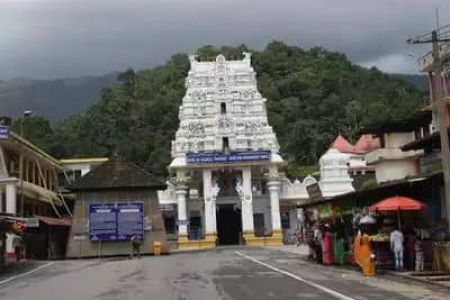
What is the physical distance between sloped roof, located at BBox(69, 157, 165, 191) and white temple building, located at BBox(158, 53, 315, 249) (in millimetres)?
15202

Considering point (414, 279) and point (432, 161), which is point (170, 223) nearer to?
point (432, 161)

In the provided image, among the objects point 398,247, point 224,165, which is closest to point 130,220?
point 224,165

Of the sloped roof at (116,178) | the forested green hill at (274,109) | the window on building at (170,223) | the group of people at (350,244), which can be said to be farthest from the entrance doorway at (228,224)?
the group of people at (350,244)

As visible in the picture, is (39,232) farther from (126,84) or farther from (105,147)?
(126,84)

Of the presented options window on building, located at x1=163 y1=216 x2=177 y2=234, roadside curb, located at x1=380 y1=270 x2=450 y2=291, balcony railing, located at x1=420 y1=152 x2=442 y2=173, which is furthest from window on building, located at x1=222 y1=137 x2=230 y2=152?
roadside curb, located at x1=380 y1=270 x2=450 y2=291

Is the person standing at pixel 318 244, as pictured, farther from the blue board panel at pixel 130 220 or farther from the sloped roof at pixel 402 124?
the blue board panel at pixel 130 220

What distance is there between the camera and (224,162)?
231 feet

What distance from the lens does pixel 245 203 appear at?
230ft

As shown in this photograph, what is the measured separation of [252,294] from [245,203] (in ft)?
169

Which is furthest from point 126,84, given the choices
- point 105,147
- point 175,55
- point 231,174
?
point 231,174

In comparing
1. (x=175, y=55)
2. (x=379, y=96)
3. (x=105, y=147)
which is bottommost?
(x=105, y=147)

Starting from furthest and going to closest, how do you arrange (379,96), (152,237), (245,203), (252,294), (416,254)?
(379,96)
(245,203)
(152,237)
(416,254)
(252,294)

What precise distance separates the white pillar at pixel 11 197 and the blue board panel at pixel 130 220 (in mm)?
6885

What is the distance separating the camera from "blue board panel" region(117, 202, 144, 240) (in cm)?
5119
